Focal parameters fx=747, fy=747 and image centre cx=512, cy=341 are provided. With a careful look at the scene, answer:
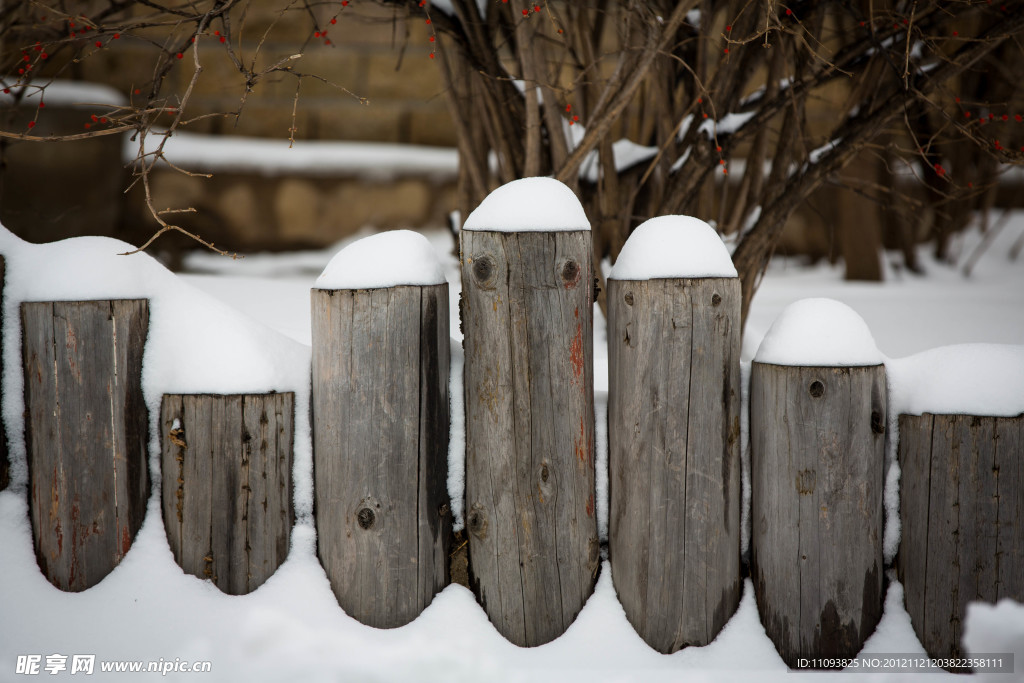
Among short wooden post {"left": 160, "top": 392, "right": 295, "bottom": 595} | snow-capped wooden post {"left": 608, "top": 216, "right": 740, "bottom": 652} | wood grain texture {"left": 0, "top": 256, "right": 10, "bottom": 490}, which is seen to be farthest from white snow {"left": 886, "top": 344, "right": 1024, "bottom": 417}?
wood grain texture {"left": 0, "top": 256, "right": 10, "bottom": 490}

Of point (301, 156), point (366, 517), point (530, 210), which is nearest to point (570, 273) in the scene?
point (530, 210)

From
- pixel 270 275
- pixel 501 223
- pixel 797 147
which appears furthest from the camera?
pixel 270 275

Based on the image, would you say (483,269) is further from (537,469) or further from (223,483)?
(223,483)

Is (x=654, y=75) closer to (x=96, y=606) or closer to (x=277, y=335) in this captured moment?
(x=277, y=335)

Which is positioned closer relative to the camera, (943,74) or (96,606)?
(96,606)

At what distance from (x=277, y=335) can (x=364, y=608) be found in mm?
580

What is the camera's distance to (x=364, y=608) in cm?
147

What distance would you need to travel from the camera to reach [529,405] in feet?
4.76

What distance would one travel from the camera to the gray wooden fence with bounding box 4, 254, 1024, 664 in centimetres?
144

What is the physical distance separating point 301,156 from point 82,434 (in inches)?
118

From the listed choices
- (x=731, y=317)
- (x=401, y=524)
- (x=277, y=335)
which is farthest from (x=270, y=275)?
(x=731, y=317)

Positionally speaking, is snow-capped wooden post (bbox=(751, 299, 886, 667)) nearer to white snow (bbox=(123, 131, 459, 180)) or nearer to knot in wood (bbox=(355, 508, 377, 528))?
knot in wood (bbox=(355, 508, 377, 528))

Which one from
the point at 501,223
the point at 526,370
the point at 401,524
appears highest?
the point at 501,223

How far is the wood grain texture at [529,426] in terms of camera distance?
1.43 m
